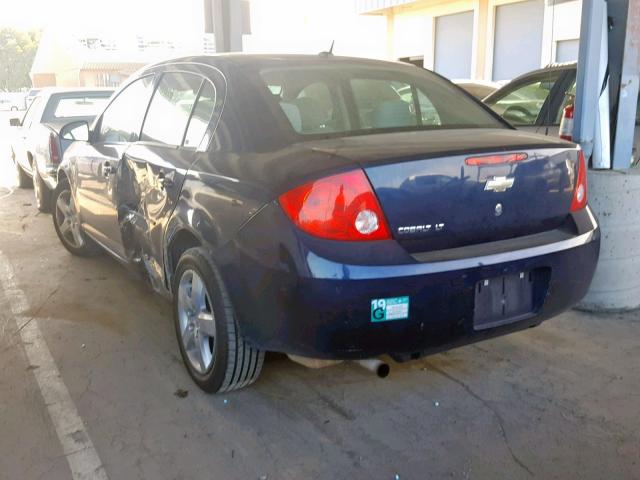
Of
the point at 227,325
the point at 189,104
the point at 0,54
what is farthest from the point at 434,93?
the point at 0,54

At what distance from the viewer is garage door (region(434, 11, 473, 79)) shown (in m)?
19.6

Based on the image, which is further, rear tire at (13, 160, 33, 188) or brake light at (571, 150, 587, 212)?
rear tire at (13, 160, 33, 188)

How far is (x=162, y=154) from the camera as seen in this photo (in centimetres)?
376

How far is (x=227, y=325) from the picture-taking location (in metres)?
3.15

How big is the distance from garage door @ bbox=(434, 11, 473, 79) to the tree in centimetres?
6022

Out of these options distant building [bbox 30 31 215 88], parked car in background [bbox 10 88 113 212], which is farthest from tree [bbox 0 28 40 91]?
parked car in background [bbox 10 88 113 212]

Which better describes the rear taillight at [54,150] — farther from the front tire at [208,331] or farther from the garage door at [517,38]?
the garage door at [517,38]

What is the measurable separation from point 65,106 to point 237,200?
700 cm

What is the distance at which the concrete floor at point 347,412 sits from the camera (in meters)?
2.89

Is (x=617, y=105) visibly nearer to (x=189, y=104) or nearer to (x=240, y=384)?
(x=189, y=104)

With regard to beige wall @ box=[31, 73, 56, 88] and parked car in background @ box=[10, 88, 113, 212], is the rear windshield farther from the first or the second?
beige wall @ box=[31, 73, 56, 88]

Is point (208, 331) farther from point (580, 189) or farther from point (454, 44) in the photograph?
point (454, 44)

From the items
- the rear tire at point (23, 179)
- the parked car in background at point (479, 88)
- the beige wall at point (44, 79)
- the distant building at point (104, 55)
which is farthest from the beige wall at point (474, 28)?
the beige wall at point (44, 79)

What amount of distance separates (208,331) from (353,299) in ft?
3.38
